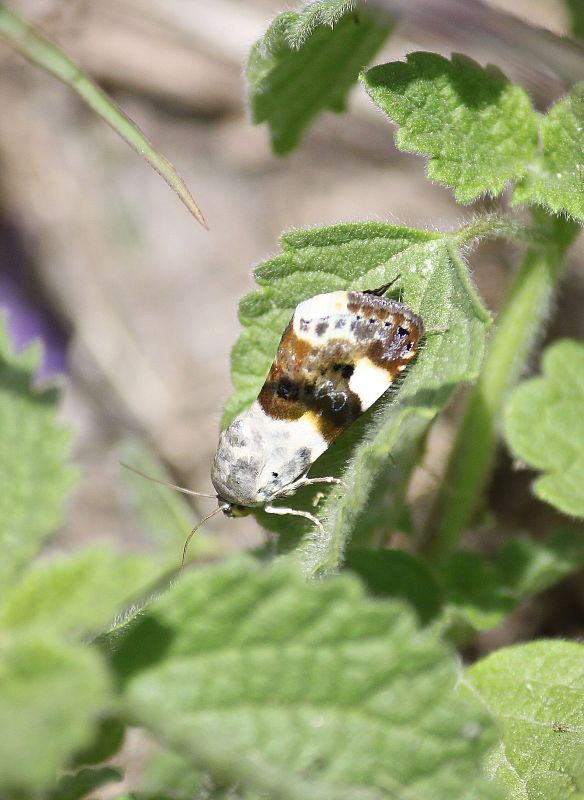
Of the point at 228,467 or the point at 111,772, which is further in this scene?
the point at 228,467

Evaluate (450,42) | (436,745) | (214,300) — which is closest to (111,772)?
(436,745)

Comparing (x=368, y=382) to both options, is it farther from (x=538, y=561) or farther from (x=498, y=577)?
(x=538, y=561)

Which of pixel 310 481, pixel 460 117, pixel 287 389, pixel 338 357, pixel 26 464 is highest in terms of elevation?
pixel 460 117

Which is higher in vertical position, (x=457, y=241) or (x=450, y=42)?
(x=450, y=42)

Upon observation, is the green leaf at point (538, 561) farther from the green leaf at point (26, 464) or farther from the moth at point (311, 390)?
the green leaf at point (26, 464)

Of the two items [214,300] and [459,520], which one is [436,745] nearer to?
[459,520]

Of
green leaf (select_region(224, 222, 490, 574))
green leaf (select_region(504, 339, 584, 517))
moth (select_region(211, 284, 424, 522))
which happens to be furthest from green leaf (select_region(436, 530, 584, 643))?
moth (select_region(211, 284, 424, 522))

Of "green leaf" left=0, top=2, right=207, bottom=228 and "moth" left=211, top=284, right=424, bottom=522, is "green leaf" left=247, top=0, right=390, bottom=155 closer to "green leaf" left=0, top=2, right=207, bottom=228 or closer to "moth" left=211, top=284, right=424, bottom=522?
"green leaf" left=0, top=2, right=207, bottom=228

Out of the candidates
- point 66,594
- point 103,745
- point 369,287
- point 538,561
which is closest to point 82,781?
point 103,745
